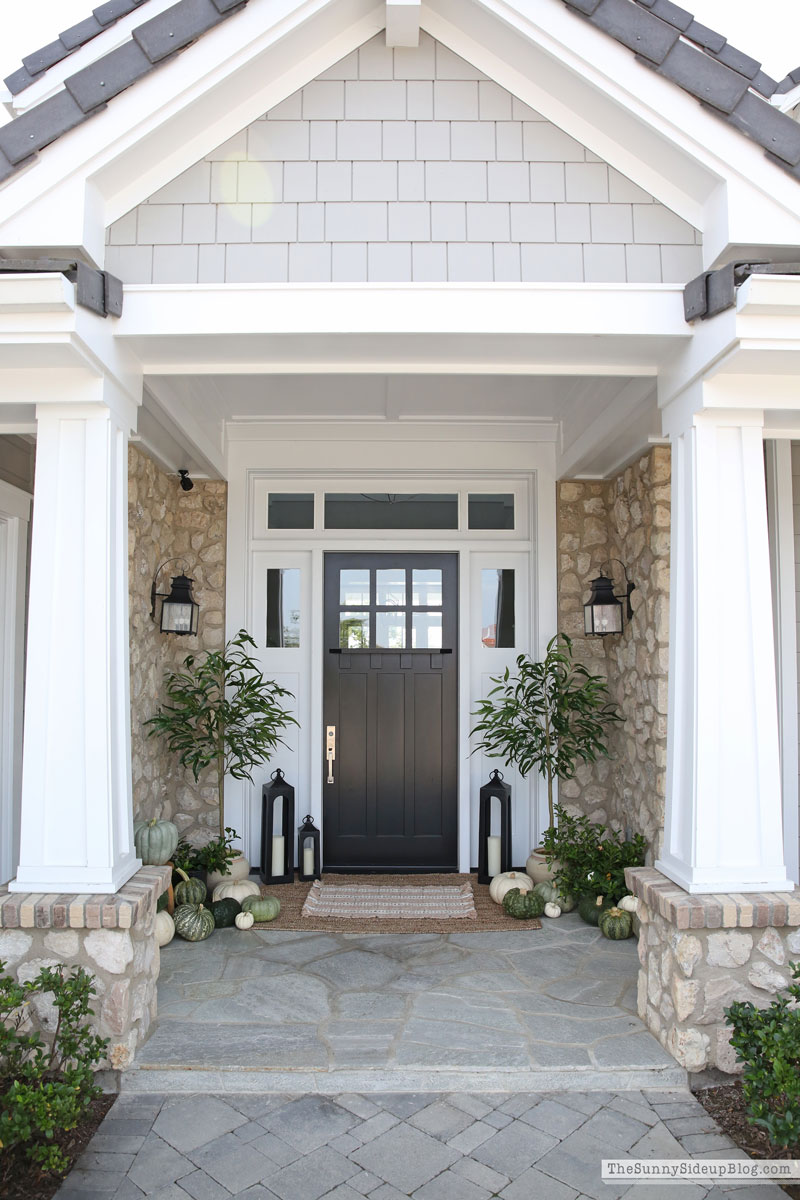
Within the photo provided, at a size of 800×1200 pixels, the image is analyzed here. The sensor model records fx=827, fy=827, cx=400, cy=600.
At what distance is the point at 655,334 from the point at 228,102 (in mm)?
1752

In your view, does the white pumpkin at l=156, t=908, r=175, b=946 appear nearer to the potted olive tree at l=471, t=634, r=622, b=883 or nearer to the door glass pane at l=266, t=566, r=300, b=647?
the door glass pane at l=266, t=566, r=300, b=647

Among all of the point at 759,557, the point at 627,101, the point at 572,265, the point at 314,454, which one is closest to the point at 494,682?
the point at 314,454

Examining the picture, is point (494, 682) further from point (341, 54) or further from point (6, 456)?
point (341, 54)

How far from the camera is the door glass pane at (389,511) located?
5.57 meters

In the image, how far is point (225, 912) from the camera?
4.38 meters

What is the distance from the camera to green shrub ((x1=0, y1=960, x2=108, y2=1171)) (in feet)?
7.49

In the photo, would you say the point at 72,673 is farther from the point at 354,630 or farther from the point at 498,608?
the point at 498,608

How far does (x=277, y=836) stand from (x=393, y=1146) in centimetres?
282

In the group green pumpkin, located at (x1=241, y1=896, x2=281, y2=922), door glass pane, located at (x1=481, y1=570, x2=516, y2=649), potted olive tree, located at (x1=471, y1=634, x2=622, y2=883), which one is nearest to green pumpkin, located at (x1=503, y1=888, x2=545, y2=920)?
potted olive tree, located at (x1=471, y1=634, x2=622, y2=883)

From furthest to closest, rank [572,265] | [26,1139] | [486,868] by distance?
[486,868] → [572,265] → [26,1139]

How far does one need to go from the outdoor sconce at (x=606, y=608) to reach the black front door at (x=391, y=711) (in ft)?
3.45

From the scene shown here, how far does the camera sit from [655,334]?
300 centimetres

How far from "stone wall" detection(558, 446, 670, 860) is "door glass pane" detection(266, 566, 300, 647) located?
1.76 meters

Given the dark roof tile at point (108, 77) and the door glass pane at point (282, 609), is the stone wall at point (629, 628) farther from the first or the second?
the dark roof tile at point (108, 77)
